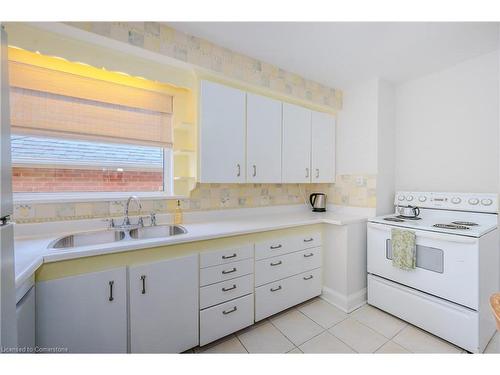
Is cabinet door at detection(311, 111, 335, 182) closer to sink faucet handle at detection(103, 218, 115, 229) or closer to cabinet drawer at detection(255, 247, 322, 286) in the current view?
cabinet drawer at detection(255, 247, 322, 286)

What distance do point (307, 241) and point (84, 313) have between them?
1679mm

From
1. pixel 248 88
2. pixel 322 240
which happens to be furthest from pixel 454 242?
pixel 248 88

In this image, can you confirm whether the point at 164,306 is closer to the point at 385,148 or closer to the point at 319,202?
the point at 319,202

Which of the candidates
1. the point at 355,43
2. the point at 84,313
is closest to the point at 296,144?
the point at 355,43

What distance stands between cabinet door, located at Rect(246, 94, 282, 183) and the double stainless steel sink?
2.69ft

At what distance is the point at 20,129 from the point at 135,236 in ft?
3.29

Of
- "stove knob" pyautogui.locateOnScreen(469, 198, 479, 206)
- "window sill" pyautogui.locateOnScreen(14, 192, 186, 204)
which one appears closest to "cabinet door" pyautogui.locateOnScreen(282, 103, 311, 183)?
"window sill" pyautogui.locateOnScreen(14, 192, 186, 204)

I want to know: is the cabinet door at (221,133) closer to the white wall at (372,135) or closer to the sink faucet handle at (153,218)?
the sink faucet handle at (153,218)

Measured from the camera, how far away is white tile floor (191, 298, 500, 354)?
1544 millimetres

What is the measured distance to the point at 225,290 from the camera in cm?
157

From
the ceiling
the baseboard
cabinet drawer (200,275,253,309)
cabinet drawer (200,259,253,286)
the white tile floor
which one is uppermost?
the ceiling

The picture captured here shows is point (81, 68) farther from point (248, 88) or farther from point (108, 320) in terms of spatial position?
point (108, 320)

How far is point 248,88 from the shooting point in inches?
→ 77.3

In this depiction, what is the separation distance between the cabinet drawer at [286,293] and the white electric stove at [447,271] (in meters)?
0.54
